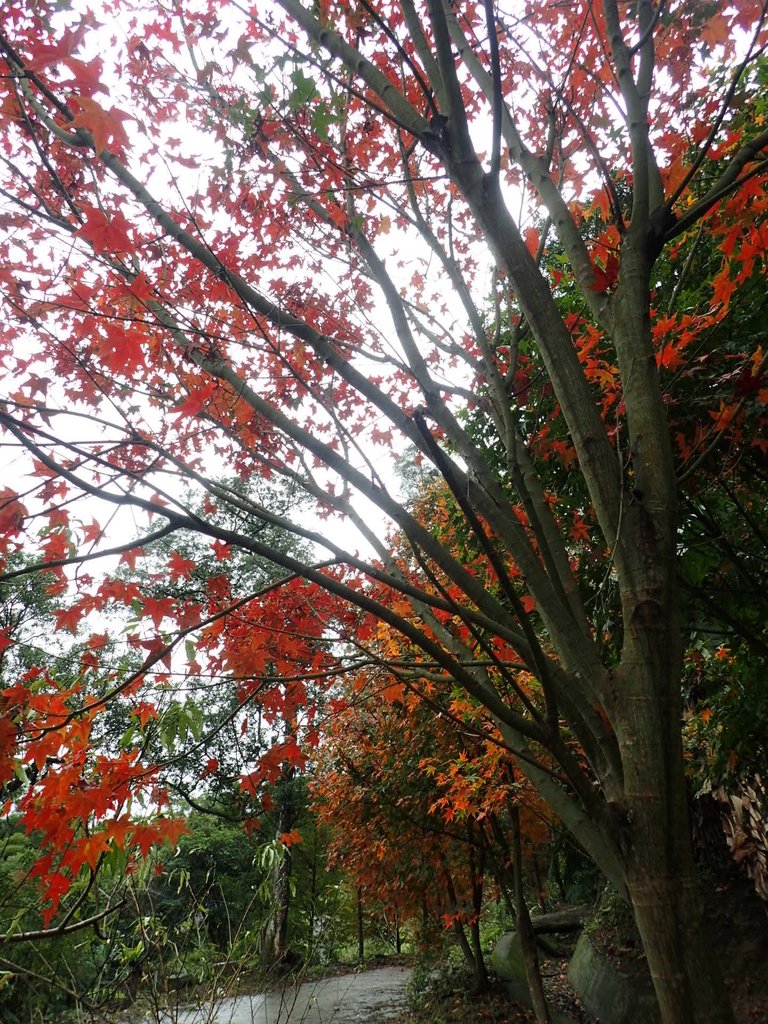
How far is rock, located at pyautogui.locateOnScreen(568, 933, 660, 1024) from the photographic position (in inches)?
189

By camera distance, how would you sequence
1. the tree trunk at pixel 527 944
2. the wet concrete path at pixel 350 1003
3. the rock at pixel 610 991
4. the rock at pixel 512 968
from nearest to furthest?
1. the rock at pixel 610 991
2. the tree trunk at pixel 527 944
3. the rock at pixel 512 968
4. the wet concrete path at pixel 350 1003

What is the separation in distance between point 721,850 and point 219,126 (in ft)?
22.0

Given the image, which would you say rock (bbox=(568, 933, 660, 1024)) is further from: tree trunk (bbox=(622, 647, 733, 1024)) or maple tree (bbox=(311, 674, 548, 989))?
tree trunk (bbox=(622, 647, 733, 1024))

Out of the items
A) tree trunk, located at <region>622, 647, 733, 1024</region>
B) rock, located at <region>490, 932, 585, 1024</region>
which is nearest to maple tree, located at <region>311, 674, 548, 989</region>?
rock, located at <region>490, 932, 585, 1024</region>

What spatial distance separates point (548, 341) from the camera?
1.61 m

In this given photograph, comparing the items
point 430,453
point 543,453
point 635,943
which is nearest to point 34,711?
point 430,453

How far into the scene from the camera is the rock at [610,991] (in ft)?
15.7

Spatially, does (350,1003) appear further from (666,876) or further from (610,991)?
(666,876)

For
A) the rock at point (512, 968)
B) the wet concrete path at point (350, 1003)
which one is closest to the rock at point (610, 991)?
the rock at point (512, 968)

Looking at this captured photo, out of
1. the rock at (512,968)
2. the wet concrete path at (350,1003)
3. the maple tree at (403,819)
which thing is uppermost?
the maple tree at (403,819)

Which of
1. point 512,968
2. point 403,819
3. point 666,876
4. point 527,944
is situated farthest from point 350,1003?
point 666,876

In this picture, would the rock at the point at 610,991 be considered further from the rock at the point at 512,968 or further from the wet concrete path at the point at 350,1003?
the wet concrete path at the point at 350,1003

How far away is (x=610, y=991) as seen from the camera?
5242 millimetres

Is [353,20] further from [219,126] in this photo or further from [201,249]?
[201,249]
